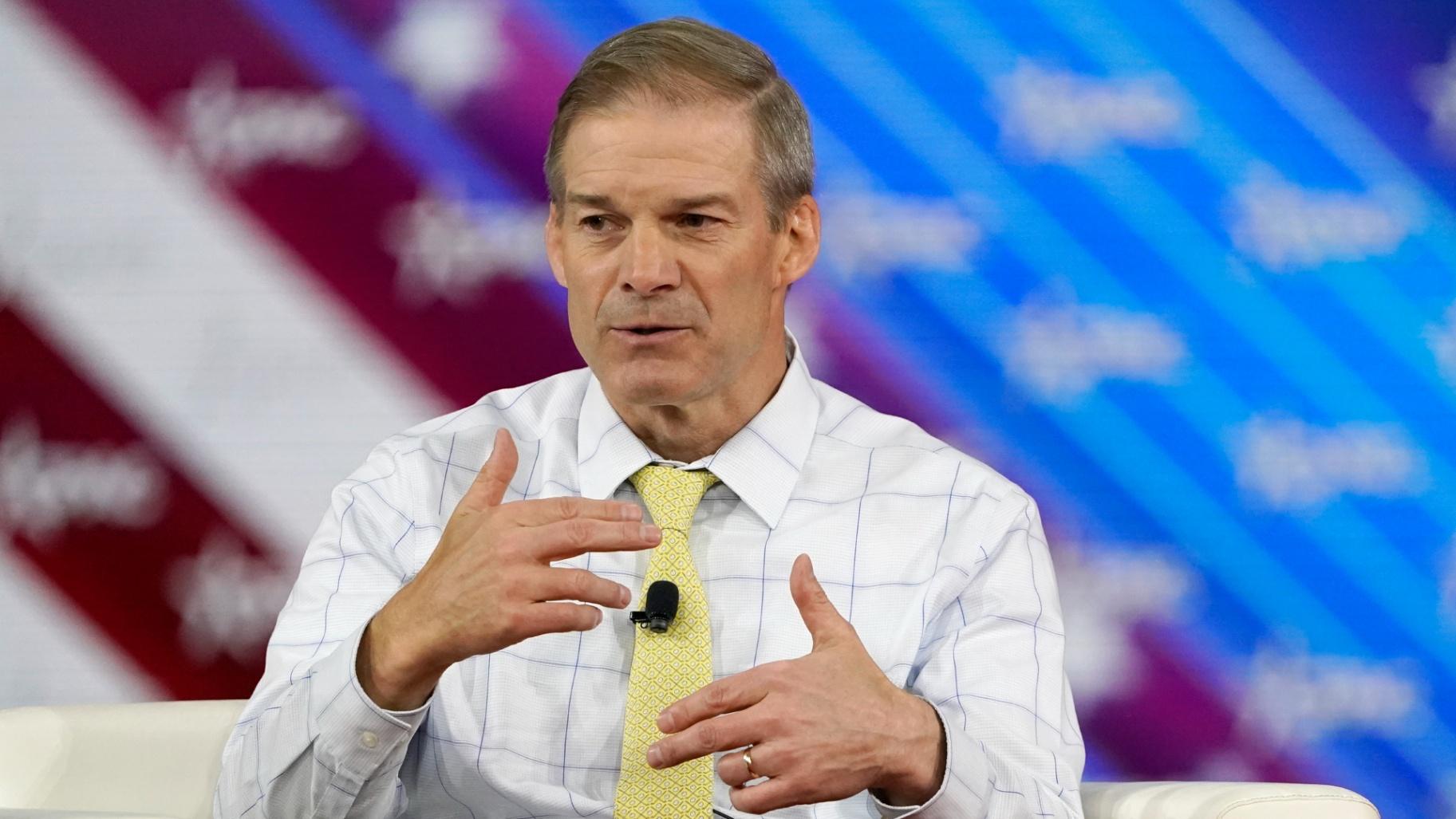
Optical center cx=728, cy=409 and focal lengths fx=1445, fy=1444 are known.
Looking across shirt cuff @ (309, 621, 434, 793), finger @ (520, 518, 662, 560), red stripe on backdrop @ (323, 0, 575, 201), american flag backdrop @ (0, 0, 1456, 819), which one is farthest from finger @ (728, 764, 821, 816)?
red stripe on backdrop @ (323, 0, 575, 201)

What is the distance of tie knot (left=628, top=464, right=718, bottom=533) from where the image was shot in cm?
199

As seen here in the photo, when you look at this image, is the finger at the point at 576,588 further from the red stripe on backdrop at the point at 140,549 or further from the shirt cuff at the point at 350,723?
the red stripe on backdrop at the point at 140,549

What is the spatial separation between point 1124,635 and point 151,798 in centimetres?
162

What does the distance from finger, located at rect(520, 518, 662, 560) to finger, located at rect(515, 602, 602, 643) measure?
56 mm

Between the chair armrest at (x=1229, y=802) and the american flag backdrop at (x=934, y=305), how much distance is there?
0.63 metres

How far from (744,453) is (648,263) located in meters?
0.31

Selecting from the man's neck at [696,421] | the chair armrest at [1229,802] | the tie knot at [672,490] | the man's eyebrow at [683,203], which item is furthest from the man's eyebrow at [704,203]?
the chair armrest at [1229,802]

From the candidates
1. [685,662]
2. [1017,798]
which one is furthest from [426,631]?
[1017,798]

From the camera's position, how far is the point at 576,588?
60.7 inches

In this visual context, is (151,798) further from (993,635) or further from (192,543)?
(993,635)

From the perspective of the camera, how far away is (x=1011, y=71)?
2568 millimetres

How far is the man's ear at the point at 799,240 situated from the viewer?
218cm

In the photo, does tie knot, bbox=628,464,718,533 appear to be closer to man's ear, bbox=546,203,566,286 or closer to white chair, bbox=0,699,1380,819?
man's ear, bbox=546,203,566,286

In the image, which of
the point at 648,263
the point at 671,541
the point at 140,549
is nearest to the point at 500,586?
the point at 671,541
